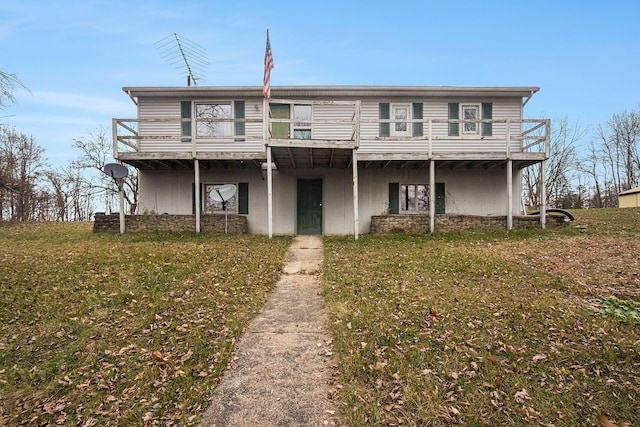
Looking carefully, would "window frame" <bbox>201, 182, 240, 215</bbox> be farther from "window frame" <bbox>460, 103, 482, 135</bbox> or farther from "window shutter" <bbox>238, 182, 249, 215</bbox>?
"window frame" <bbox>460, 103, 482, 135</bbox>

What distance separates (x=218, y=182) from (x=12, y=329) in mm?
9934

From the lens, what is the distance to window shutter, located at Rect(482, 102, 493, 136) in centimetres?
1382

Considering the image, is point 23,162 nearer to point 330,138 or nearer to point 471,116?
point 330,138

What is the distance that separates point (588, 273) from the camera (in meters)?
6.61

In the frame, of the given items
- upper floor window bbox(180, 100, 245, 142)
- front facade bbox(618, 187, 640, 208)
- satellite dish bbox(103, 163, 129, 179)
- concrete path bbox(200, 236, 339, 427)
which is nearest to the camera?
concrete path bbox(200, 236, 339, 427)

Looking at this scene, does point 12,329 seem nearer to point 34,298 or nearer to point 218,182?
point 34,298

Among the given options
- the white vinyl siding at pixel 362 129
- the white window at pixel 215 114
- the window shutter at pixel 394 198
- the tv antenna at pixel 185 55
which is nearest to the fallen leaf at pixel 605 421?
the window shutter at pixel 394 198

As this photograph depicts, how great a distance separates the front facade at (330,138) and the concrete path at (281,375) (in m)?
8.74

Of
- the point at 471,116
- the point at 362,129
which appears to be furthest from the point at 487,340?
the point at 471,116

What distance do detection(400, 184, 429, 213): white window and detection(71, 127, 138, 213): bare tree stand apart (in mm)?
19528

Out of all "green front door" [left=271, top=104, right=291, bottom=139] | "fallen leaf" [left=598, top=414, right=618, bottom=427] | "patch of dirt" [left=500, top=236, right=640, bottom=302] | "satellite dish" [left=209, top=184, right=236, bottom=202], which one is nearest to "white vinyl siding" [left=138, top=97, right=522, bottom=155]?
"green front door" [left=271, top=104, right=291, bottom=139]

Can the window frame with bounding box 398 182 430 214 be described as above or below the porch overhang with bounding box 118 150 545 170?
below

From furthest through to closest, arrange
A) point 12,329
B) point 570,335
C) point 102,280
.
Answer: point 102,280
point 12,329
point 570,335

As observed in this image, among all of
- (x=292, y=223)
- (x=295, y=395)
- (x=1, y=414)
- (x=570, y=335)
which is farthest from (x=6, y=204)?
(x=570, y=335)
